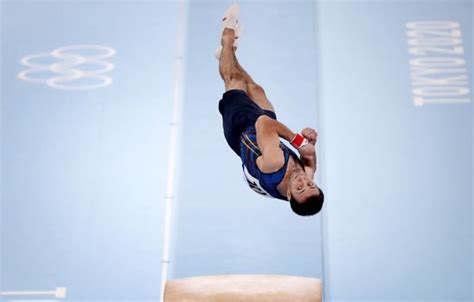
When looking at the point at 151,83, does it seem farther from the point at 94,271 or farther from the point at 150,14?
the point at 94,271

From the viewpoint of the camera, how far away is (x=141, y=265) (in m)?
3.64

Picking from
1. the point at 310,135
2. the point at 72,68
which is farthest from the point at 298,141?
the point at 72,68

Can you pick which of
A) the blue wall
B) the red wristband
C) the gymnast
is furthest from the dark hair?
the red wristband

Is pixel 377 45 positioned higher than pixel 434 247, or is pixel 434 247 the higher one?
pixel 377 45

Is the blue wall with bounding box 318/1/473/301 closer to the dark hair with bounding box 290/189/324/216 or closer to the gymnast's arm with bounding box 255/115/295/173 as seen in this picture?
the dark hair with bounding box 290/189/324/216

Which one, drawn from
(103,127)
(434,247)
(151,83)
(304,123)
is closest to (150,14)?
(151,83)

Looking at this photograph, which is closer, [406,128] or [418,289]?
[418,289]

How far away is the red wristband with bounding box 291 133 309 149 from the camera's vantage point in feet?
11.9

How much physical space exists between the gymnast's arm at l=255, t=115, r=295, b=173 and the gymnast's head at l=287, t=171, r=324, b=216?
14 centimetres

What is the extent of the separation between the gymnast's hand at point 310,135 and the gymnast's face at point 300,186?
32cm

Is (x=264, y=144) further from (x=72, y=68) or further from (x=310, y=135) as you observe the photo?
(x=72, y=68)

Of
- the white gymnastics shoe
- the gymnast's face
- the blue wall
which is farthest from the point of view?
the white gymnastics shoe

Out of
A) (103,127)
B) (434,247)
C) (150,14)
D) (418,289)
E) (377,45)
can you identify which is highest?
(150,14)

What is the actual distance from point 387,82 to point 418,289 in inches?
56.0
